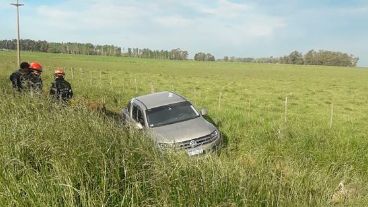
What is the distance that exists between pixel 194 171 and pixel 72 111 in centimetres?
260

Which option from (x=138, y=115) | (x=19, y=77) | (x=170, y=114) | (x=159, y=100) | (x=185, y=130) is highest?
(x=19, y=77)

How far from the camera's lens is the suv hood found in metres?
9.28

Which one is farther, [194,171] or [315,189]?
[315,189]

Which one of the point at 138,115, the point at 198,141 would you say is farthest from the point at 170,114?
the point at 198,141

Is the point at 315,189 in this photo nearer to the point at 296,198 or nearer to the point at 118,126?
the point at 296,198

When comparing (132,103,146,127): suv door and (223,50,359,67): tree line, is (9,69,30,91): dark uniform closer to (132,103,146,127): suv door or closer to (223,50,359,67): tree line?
(132,103,146,127): suv door

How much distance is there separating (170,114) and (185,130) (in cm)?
107

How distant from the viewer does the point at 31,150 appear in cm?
466

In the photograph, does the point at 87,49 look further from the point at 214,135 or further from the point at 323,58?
the point at 214,135

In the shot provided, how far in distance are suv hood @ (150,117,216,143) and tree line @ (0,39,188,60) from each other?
158 metres

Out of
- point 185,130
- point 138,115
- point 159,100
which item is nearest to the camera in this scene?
point 185,130

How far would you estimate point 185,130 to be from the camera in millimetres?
9602

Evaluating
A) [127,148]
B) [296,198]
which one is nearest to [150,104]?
[127,148]

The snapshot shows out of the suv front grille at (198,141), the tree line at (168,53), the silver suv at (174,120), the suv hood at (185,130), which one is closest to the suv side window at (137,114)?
the silver suv at (174,120)
